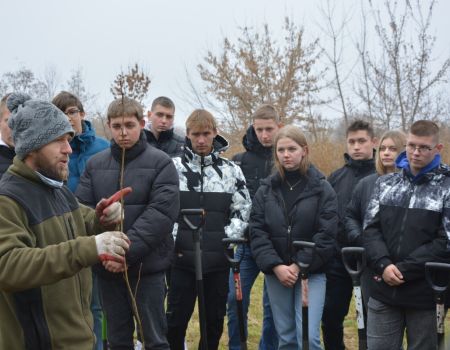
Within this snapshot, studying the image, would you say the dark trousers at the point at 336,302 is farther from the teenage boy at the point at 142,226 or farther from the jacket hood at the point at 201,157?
the teenage boy at the point at 142,226

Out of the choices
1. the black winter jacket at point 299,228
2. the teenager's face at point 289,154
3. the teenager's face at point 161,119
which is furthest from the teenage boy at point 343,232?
the teenager's face at point 161,119

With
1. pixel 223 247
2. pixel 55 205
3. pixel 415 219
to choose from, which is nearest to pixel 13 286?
pixel 55 205

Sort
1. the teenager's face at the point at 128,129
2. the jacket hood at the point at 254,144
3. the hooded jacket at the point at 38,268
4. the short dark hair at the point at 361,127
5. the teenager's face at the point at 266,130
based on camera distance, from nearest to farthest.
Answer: the hooded jacket at the point at 38,268 → the teenager's face at the point at 128,129 → the short dark hair at the point at 361,127 → the teenager's face at the point at 266,130 → the jacket hood at the point at 254,144

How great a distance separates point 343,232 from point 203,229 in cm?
115

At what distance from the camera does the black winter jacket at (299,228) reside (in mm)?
4148

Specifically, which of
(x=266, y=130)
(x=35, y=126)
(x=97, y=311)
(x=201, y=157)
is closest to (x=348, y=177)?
(x=266, y=130)

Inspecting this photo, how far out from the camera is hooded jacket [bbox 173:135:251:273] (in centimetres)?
448

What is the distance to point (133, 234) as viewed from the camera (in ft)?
12.5

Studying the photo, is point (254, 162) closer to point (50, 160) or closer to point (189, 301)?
point (189, 301)

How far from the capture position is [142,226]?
3820 mm

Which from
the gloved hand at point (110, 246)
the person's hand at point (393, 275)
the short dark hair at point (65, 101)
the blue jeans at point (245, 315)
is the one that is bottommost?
the blue jeans at point (245, 315)

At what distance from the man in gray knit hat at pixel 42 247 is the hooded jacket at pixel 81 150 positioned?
1893mm

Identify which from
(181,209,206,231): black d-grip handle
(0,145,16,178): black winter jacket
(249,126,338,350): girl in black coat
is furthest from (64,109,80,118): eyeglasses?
(249,126,338,350): girl in black coat

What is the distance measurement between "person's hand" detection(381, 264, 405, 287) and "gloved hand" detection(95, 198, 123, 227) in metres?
1.86
